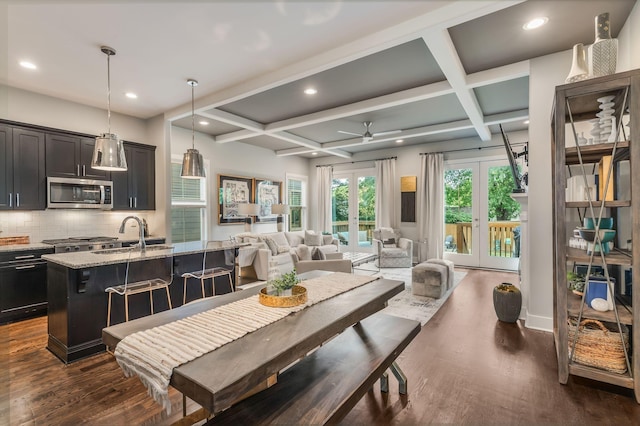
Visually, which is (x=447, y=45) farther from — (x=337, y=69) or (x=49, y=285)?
(x=49, y=285)

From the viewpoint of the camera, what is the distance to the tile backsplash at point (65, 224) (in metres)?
4.07

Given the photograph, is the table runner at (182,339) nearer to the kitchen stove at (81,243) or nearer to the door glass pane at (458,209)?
the kitchen stove at (81,243)

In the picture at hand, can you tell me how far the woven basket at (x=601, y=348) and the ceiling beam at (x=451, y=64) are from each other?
2658mm

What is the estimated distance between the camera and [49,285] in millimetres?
2930

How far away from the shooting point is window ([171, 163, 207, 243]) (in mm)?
5992

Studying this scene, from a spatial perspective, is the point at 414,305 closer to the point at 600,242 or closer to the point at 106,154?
the point at 600,242

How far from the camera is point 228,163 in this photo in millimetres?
7043

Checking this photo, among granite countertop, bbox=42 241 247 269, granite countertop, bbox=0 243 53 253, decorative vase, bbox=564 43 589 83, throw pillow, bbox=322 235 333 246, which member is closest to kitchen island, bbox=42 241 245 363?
granite countertop, bbox=42 241 247 269

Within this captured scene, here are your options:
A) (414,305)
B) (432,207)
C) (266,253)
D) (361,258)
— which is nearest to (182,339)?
(414,305)

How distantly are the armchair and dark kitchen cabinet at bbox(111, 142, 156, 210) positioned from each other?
182 inches

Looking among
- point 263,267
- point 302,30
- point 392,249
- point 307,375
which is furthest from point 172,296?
point 392,249

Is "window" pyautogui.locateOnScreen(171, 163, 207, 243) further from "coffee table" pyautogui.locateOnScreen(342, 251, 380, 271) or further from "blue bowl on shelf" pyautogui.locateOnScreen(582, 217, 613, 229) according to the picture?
"blue bowl on shelf" pyautogui.locateOnScreen(582, 217, 613, 229)

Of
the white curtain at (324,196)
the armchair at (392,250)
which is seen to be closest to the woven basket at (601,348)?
the armchair at (392,250)

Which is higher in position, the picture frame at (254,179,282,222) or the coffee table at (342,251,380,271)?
the picture frame at (254,179,282,222)
